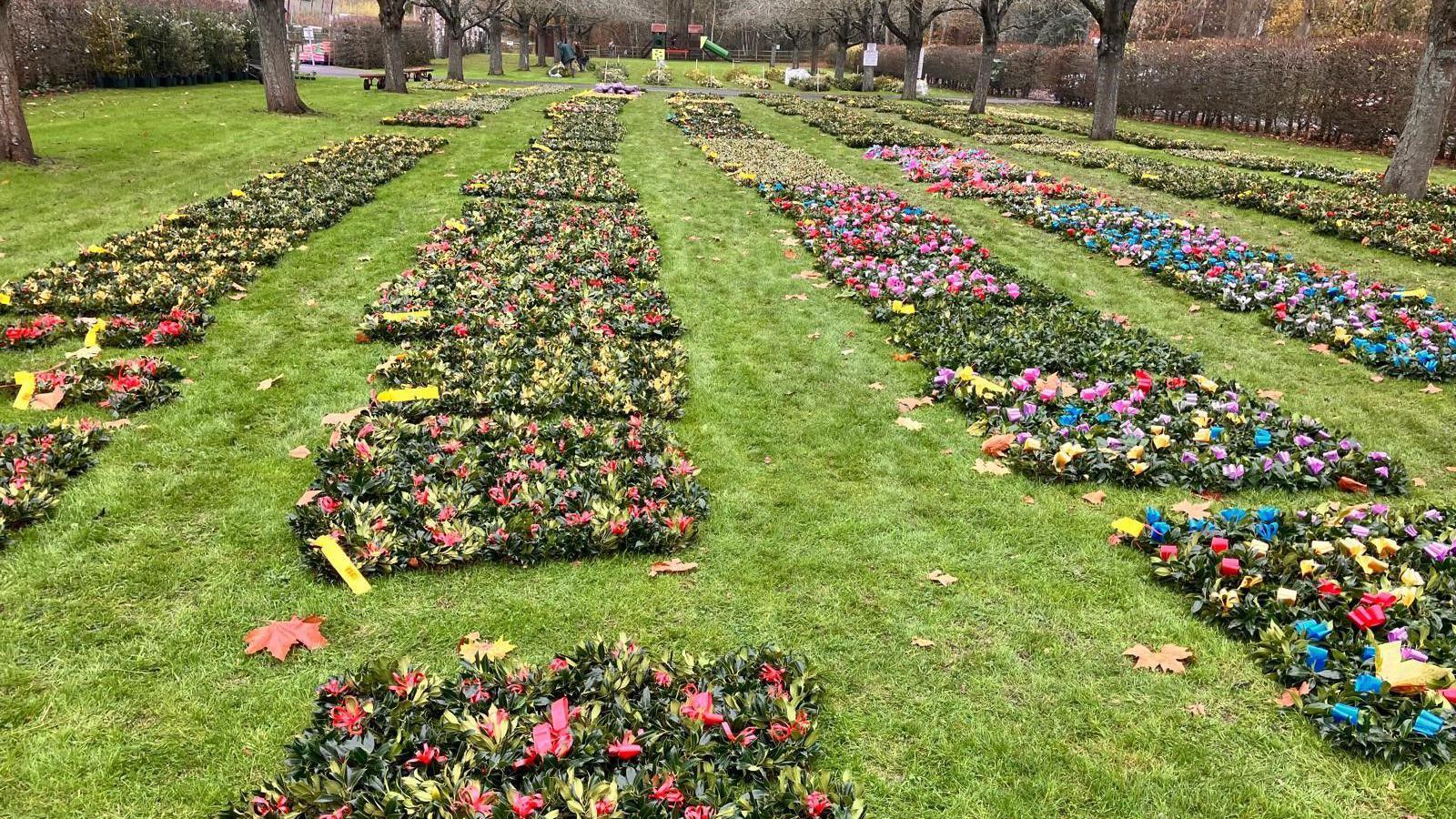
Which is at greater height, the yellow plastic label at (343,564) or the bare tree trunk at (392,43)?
the bare tree trunk at (392,43)

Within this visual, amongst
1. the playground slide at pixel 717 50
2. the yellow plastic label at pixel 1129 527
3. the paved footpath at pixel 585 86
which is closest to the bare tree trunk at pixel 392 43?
the paved footpath at pixel 585 86

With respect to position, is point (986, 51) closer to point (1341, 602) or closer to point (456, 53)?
point (456, 53)

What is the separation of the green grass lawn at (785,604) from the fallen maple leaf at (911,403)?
171 mm

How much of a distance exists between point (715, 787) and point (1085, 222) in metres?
9.84

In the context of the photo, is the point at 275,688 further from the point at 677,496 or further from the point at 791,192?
the point at 791,192

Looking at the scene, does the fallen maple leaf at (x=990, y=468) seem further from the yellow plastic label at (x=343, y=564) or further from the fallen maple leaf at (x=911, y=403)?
the yellow plastic label at (x=343, y=564)

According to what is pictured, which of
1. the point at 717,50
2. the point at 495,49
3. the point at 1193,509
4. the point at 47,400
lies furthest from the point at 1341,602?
the point at 717,50

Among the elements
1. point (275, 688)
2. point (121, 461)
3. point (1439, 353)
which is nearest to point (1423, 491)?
point (1439, 353)

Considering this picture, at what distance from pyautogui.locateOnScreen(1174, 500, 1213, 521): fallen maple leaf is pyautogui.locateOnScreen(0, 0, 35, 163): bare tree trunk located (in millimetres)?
14117

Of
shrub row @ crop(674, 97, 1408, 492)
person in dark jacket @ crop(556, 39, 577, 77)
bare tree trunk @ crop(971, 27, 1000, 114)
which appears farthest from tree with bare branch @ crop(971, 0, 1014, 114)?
person in dark jacket @ crop(556, 39, 577, 77)

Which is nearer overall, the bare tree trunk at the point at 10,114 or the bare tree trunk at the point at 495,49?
the bare tree trunk at the point at 10,114

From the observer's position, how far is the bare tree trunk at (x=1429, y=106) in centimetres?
1138

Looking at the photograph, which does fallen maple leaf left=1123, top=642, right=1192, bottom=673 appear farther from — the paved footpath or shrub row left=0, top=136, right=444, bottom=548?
the paved footpath

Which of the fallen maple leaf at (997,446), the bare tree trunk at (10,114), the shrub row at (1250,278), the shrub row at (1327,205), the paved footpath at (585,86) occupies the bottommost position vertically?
the fallen maple leaf at (997,446)
